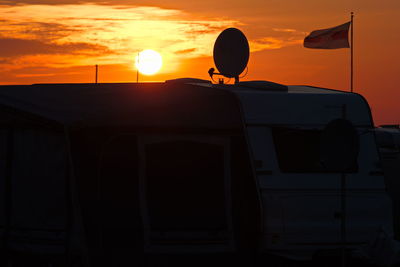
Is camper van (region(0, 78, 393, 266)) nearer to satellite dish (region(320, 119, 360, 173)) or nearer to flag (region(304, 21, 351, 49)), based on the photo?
satellite dish (region(320, 119, 360, 173))

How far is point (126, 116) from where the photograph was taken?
1341cm

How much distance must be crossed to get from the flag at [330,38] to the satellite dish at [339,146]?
50.2 feet

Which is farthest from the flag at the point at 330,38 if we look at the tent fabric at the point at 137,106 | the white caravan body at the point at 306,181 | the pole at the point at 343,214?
the pole at the point at 343,214

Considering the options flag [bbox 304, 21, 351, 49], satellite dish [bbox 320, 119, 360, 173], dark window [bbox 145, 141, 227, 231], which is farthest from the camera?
flag [bbox 304, 21, 351, 49]

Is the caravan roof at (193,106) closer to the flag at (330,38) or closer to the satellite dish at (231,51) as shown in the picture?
the satellite dish at (231,51)

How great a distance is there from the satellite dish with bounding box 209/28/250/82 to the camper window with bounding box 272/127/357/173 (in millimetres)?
3646

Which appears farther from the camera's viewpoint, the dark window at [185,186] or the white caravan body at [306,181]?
the dark window at [185,186]

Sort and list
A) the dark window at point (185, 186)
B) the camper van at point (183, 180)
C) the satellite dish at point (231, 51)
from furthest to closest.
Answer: the satellite dish at point (231, 51) < the dark window at point (185, 186) < the camper van at point (183, 180)

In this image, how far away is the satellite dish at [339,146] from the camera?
1209 cm

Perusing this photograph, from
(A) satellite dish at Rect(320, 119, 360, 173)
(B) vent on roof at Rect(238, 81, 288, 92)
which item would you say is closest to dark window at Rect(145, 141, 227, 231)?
(B) vent on roof at Rect(238, 81, 288, 92)

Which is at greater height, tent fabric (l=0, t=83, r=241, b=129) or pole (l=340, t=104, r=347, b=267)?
tent fabric (l=0, t=83, r=241, b=129)

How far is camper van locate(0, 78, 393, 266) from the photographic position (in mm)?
13180

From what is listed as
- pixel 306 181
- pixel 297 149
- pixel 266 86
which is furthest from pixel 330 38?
pixel 306 181

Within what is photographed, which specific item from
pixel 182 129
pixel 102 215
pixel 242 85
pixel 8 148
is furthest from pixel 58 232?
pixel 242 85
